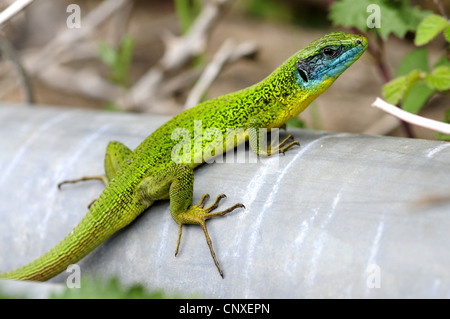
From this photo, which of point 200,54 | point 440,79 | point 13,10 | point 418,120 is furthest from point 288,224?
point 200,54

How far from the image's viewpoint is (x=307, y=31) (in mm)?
7152

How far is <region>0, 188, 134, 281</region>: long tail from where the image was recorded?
7.02ft

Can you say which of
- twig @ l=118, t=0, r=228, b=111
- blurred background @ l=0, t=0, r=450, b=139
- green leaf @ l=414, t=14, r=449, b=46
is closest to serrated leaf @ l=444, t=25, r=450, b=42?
green leaf @ l=414, t=14, r=449, b=46

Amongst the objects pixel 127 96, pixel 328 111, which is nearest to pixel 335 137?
pixel 127 96

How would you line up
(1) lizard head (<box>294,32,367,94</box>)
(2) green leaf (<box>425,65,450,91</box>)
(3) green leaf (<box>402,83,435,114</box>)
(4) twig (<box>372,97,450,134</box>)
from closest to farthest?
(4) twig (<box>372,97,450,134</box>), (1) lizard head (<box>294,32,367,94</box>), (2) green leaf (<box>425,65,450,91</box>), (3) green leaf (<box>402,83,435,114</box>)

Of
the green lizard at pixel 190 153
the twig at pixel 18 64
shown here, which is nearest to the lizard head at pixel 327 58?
the green lizard at pixel 190 153

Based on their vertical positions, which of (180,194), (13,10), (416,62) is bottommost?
(180,194)

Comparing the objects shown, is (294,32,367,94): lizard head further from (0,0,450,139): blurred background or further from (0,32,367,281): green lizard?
(0,0,450,139): blurred background

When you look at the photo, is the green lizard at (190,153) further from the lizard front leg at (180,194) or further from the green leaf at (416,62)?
the green leaf at (416,62)

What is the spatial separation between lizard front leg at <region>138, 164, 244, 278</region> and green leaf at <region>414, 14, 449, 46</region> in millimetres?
1233

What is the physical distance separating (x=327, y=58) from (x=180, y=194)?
92 cm

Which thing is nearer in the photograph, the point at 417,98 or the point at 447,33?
the point at 447,33

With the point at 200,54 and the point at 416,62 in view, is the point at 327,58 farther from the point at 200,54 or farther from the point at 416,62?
the point at 200,54

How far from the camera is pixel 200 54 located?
494 centimetres
